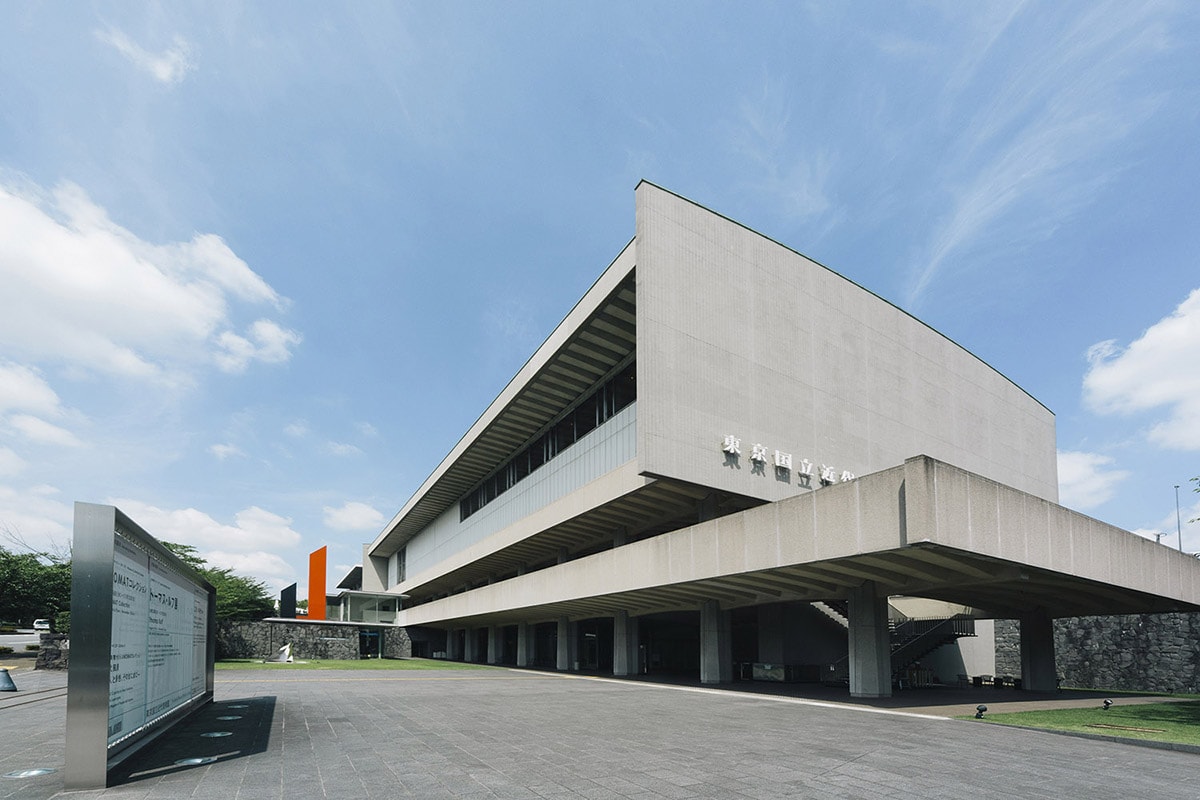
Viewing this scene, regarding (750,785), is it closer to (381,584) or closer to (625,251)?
(625,251)

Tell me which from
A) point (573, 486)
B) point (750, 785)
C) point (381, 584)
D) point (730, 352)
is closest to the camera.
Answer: point (750, 785)

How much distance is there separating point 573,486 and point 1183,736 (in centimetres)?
2309

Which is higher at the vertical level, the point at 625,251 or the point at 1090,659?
the point at 625,251

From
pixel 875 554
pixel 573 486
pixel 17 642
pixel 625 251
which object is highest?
pixel 625 251

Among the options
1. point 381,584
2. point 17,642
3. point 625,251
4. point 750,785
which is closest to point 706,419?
point 625,251

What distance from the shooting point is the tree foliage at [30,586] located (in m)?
56.2

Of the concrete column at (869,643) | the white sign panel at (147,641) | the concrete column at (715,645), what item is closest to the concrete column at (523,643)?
the concrete column at (715,645)

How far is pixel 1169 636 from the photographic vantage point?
33500 mm

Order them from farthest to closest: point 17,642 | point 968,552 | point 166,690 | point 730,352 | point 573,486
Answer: point 17,642
point 573,486
point 730,352
point 968,552
point 166,690

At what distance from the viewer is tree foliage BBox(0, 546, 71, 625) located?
5622cm

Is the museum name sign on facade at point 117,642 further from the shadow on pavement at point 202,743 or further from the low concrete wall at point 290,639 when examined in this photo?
the low concrete wall at point 290,639

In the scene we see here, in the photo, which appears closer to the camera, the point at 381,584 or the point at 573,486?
the point at 573,486

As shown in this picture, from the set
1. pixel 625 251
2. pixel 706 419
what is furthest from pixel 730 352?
pixel 625 251

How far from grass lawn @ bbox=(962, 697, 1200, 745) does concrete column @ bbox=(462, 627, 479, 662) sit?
48.6m
